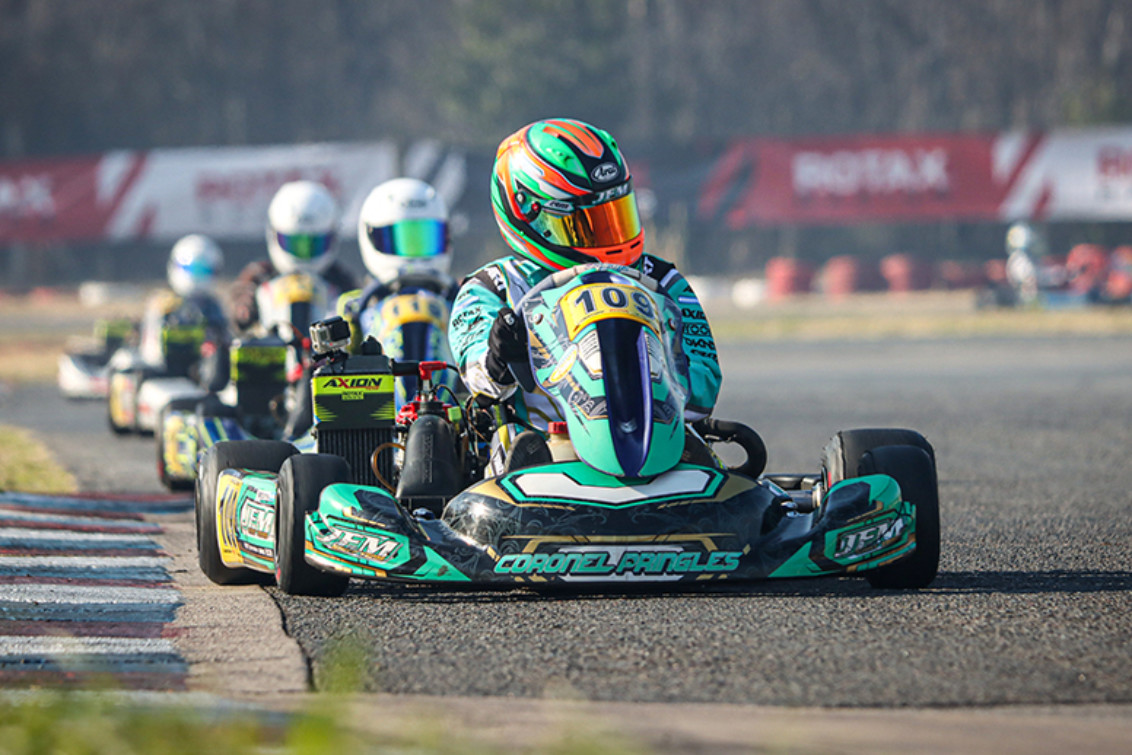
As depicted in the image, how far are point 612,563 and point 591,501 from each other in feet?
0.66

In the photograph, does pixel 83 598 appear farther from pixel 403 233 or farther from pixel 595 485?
pixel 403 233

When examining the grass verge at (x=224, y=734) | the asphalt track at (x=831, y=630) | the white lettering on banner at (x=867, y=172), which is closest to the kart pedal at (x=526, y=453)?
the asphalt track at (x=831, y=630)

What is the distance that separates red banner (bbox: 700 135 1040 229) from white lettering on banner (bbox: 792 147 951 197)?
0.02 meters

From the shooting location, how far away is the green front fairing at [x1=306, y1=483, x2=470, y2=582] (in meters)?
4.55

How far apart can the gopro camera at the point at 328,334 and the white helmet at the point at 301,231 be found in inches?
185

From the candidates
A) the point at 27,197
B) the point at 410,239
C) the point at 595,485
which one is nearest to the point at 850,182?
the point at 27,197

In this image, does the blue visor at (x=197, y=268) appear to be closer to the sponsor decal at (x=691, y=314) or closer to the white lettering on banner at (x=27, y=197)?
the sponsor decal at (x=691, y=314)

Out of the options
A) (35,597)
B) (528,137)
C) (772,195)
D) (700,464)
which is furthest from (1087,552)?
(772,195)

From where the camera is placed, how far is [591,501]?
459 cm

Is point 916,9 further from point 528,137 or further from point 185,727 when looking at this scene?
point 185,727

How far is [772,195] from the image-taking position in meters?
32.4

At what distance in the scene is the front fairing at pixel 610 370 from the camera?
477 centimetres

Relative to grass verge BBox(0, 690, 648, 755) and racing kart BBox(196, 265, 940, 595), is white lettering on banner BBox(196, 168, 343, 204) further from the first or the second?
grass verge BBox(0, 690, 648, 755)

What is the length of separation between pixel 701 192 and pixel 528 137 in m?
27.1
